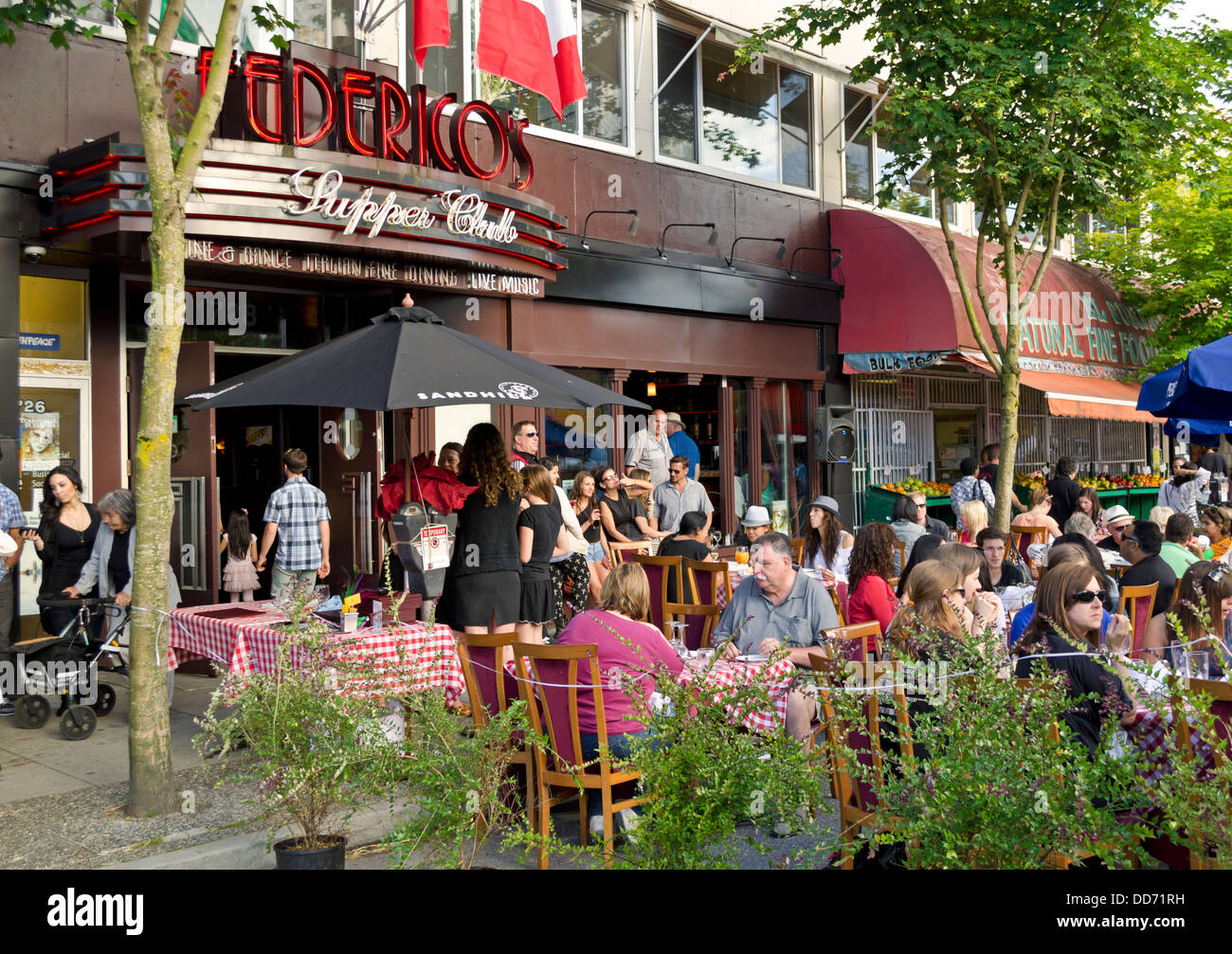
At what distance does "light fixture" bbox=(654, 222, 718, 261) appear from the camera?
568 inches

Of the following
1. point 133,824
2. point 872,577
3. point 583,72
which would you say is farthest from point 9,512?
point 583,72

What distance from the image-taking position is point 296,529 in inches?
374

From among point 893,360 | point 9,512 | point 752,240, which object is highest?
point 752,240

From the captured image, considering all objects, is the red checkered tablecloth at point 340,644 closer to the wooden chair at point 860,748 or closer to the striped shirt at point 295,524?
the striped shirt at point 295,524

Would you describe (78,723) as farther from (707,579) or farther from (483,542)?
(707,579)

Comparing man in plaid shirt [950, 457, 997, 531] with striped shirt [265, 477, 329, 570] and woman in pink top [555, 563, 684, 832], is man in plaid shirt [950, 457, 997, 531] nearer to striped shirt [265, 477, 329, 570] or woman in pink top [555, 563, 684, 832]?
striped shirt [265, 477, 329, 570]

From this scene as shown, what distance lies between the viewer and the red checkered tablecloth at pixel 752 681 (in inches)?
160

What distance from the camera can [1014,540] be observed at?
11.9 metres

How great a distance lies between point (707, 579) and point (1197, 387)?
13.2 ft

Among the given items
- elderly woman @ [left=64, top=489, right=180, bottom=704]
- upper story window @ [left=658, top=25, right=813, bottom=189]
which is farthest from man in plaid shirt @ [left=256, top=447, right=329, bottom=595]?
upper story window @ [left=658, top=25, right=813, bottom=189]

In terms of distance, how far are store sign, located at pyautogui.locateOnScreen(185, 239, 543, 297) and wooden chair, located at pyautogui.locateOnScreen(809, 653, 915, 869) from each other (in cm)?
651
